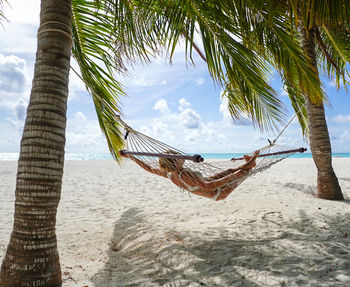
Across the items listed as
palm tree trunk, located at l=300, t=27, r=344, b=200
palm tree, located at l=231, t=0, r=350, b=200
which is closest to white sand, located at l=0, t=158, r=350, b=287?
palm tree trunk, located at l=300, t=27, r=344, b=200

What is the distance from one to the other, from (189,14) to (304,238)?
202 centimetres

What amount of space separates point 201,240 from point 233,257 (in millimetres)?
433

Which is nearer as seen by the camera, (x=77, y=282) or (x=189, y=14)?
(x=77, y=282)

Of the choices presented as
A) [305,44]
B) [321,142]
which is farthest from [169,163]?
[305,44]

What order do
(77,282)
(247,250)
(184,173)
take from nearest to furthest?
1. (77,282)
2. (247,250)
3. (184,173)

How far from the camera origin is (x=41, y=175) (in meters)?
1.38

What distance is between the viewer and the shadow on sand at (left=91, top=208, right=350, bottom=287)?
1544mm

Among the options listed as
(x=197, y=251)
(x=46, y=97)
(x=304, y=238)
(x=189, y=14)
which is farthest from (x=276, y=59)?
(x=46, y=97)

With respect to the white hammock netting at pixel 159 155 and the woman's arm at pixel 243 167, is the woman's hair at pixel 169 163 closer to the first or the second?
the white hammock netting at pixel 159 155

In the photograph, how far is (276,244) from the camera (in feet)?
6.57

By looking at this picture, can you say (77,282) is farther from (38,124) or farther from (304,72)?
(304,72)

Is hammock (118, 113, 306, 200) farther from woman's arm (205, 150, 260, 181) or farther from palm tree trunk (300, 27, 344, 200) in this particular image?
palm tree trunk (300, 27, 344, 200)

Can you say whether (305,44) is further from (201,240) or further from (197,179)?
(201,240)

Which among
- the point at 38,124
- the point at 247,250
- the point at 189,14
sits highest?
the point at 189,14
